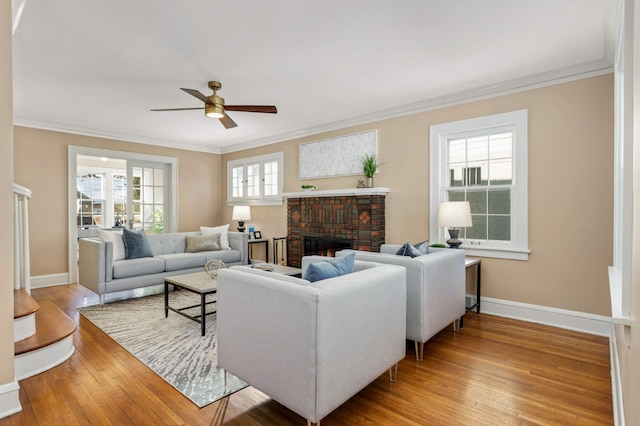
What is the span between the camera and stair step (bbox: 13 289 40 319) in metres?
2.58

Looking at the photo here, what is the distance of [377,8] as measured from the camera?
7.68ft

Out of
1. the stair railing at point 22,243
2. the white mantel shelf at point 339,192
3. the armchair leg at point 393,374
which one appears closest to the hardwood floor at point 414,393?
the armchair leg at point 393,374

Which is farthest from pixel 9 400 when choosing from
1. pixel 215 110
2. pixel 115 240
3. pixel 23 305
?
pixel 115 240

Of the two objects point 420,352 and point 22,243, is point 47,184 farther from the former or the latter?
point 420,352

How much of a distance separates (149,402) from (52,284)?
4.50m

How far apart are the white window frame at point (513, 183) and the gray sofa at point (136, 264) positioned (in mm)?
3359

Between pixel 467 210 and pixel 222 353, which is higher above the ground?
pixel 467 210

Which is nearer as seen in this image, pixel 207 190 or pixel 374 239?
pixel 374 239

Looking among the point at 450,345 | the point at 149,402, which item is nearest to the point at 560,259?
the point at 450,345

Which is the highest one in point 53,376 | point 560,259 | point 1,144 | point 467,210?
point 1,144

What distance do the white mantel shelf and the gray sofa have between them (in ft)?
4.69

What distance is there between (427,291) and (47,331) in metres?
3.09

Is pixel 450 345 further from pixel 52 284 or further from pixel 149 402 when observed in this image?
pixel 52 284

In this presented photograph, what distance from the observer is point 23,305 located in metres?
2.78
